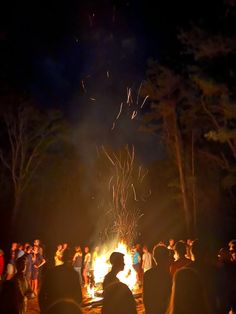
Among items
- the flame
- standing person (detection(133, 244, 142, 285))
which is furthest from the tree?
the flame

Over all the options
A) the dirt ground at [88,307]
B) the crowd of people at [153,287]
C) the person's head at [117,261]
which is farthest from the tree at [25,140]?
the person's head at [117,261]

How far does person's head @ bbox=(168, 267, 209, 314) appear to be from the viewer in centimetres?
359

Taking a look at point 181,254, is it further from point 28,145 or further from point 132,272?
point 28,145

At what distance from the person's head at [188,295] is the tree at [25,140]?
2297cm

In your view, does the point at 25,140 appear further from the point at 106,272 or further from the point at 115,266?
the point at 115,266

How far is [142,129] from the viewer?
2472 centimetres

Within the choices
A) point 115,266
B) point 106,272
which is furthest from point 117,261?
point 106,272

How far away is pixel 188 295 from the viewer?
3645mm

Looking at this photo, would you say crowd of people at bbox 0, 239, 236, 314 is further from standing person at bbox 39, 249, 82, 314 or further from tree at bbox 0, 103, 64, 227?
tree at bbox 0, 103, 64, 227

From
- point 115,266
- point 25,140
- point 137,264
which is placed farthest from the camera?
point 25,140

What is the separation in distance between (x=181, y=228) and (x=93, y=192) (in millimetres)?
8407

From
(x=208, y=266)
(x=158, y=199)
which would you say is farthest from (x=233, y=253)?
(x=158, y=199)

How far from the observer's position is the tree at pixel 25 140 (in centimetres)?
2572

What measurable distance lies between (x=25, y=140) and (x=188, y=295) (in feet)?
78.0
